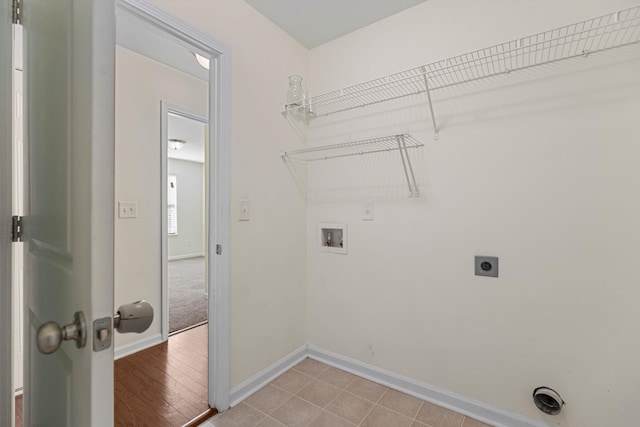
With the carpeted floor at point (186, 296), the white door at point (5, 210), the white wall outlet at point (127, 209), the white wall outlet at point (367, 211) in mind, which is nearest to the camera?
the white door at point (5, 210)

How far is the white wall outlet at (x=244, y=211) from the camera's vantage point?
1733 millimetres

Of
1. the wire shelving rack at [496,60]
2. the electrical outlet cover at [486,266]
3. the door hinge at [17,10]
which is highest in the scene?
the wire shelving rack at [496,60]

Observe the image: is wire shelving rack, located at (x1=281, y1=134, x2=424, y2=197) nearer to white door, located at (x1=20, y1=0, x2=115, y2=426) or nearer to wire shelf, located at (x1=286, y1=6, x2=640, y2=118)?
wire shelf, located at (x1=286, y1=6, x2=640, y2=118)

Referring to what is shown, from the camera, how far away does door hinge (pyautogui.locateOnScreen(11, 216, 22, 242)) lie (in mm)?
845

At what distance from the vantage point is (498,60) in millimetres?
1522

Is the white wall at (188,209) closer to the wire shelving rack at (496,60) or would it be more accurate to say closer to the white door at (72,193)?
the wire shelving rack at (496,60)

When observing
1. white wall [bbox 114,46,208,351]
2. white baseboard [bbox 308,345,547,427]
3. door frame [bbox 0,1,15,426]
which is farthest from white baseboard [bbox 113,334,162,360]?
door frame [bbox 0,1,15,426]

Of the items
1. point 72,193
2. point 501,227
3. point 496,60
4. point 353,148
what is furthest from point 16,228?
point 496,60

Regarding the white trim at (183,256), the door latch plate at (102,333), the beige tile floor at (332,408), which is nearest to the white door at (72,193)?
the door latch plate at (102,333)

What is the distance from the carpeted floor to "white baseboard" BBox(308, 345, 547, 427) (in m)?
1.60

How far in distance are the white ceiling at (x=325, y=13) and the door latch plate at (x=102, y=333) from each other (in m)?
1.97

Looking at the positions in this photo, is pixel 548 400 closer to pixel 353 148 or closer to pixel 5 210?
pixel 353 148

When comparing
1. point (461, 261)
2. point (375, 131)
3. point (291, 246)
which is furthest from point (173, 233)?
point (461, 261)

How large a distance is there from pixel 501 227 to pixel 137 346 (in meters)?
2.81
